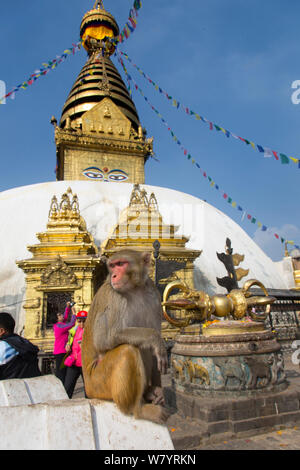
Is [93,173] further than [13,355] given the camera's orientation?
Yes

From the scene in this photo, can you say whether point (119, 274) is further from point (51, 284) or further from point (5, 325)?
point (51, 284)

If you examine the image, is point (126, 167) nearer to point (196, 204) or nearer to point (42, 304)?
point (196, 204)

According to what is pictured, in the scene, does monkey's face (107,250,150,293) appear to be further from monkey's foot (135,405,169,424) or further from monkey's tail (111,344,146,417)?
monkey's foot (135,405,169,424)

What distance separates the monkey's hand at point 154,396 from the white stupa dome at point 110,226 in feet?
24.0

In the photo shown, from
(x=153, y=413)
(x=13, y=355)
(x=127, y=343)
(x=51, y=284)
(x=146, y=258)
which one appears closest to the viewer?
(x=153, y=413)

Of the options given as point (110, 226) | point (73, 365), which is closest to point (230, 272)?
point (73, 365)

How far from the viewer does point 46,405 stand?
1201 mm

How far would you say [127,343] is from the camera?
161 cm

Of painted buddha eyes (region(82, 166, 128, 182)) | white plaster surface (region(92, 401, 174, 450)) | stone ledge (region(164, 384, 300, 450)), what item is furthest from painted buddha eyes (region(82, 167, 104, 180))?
white plaster surface (region(92, 401, 174, 450))

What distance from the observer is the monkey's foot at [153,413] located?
4.60 ft

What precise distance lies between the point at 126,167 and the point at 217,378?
47.1 feet

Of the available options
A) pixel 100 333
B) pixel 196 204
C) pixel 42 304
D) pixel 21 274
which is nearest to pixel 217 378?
pixel 100 333

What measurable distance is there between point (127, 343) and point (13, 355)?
3.91ft

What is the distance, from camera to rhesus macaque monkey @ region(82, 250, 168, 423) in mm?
1498
